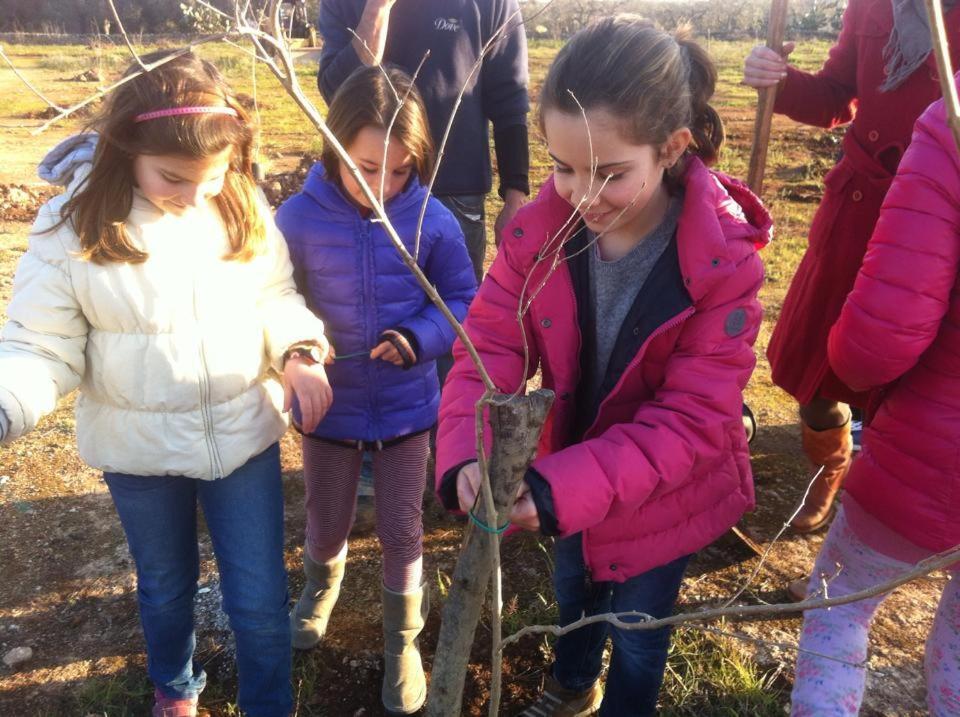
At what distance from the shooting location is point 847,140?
2.29 meters

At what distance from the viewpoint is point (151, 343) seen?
1.63 meters

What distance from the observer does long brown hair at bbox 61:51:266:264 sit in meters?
1.56

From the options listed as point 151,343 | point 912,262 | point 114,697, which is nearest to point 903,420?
point 912,262

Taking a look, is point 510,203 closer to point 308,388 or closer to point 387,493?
point 387,493

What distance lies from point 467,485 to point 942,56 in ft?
3.37

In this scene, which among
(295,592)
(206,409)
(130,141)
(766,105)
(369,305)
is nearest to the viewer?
(130,141)

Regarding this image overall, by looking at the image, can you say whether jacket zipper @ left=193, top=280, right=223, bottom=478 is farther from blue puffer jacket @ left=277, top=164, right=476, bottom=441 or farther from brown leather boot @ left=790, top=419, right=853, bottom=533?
brown leather boot @ left=790, top=419, right=853, bottom=533

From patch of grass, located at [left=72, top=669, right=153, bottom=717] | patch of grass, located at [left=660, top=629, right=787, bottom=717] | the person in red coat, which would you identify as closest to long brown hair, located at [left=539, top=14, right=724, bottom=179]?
the person in red coat

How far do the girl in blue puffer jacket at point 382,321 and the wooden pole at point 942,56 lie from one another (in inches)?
54.8

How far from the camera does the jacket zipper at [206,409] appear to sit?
1.68 m

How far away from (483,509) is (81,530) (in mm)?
2180

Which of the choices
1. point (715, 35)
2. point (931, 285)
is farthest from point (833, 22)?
point (931, 285)

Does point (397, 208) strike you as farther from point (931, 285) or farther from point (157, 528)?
point (931, 285)

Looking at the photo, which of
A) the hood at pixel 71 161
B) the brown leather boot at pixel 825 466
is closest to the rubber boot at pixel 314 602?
the hood at pixel 71 161
